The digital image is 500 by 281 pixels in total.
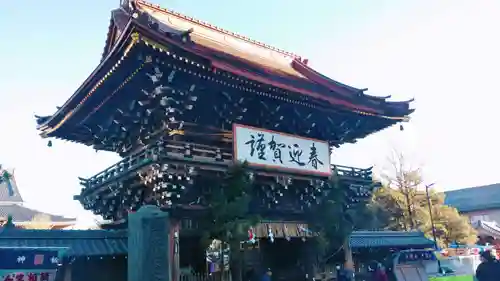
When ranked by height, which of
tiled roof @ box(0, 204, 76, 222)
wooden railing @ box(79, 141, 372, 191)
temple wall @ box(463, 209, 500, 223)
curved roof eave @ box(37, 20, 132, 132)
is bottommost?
temple wall @ box(463, 209, 500, 223)

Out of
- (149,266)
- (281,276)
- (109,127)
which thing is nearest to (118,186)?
(109,127)

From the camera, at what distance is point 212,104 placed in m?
13.7

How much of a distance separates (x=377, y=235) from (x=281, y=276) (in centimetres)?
737

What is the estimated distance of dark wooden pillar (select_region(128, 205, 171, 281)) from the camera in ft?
36.1

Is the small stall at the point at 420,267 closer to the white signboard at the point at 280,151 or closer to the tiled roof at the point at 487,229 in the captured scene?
the white signboard at the point at 280,151

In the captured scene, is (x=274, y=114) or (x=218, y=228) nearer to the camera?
(x=218, y=228)

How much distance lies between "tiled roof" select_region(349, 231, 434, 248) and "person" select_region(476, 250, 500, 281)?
12326mm

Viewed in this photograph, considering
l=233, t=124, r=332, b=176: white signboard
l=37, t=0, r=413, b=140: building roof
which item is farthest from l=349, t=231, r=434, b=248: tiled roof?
l=37, t=0, r=413, b=140: building roof

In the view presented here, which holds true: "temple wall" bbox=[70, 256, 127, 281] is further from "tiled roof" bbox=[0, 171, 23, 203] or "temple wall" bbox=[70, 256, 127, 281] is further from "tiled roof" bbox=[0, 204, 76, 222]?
"tiled roof" bbox=[0, 171, 23, 203]

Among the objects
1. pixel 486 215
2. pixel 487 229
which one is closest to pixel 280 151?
pixel 487 229

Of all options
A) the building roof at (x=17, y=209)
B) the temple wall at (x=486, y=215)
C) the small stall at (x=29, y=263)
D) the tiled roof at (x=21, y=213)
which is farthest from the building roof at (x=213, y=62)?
the temple wall at (x=486, y=215)

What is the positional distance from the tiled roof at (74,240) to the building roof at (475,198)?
57549 millimetres

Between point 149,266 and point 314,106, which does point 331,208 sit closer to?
point 314,106

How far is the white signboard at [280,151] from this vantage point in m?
13.4
